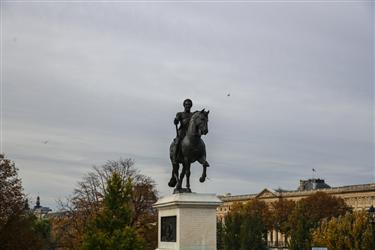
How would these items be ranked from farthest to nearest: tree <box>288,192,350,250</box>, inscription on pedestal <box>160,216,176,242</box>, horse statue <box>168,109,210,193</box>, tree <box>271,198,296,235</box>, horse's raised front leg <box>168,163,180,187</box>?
tree <box>271,198,296,235</box>, tree <box>288,192,350,250</box>, horse's raised front leg <box>168,163,180,187</box>, inscription on pedestal <box>160,216,176,242</box>, horse statue <box>168,109,210,193</box>

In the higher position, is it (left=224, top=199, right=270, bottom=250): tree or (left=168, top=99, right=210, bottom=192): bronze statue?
(left=168, top=99, right=210, bottom=192): bronze statue

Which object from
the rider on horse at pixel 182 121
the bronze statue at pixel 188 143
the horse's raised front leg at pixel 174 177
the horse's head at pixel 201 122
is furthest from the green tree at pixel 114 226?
the horse's head at pixel 201 122

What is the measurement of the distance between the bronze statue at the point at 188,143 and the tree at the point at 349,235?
44.4 meters

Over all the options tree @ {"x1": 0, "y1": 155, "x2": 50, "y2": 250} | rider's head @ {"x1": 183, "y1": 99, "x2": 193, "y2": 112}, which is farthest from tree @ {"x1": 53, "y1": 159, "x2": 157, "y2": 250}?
rider's head @ {"x1": 183, "y1": 99, "x2": 193, "y2": 112}

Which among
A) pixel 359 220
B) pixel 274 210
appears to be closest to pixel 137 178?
pixel 359 220

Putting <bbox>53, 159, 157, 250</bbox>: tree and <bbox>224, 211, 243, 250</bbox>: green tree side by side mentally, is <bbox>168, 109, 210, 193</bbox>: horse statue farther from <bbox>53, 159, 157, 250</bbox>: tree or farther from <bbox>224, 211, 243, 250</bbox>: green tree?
<bbox>224, 211, 243, 250</bbox>: green tree

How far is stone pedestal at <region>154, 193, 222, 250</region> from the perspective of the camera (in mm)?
20531

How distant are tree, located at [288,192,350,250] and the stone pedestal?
65514 millimetres

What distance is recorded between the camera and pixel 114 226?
135 feet

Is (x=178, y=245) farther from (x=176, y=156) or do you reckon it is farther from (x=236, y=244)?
(x=236, y=244)

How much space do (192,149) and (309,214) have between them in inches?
3228

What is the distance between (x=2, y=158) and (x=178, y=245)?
107ft

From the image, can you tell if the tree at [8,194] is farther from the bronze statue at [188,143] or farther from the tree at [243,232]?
the tree at [243,232]

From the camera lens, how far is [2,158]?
50.0 m
